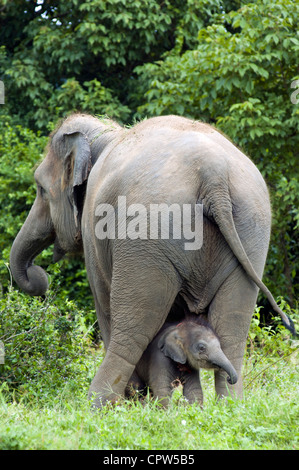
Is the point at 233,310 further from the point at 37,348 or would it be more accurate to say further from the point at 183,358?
the point at 37,348

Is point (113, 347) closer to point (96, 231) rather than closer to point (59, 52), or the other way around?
point (96, 231)

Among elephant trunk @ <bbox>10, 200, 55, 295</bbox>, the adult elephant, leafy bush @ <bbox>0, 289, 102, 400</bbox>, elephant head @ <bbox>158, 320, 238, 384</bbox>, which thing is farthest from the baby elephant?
leafy bush @ <bbox>0, 289, 102, 400</bbox>

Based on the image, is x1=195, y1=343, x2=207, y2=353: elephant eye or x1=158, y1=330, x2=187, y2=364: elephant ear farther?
x1=158, y1=330, x2=187, y2=364: elephant ear

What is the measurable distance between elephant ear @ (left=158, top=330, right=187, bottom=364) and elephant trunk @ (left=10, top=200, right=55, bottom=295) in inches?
72.5

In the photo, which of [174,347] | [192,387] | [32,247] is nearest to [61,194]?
[32,247]

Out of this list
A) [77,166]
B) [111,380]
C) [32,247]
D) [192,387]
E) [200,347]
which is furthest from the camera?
[32,247]

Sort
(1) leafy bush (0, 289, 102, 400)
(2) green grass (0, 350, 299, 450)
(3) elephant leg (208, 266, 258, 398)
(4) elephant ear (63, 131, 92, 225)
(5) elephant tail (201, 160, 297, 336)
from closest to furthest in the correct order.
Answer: (2) green grass (0, 350, 299, 450) → (5) elephant tail (201, 160, 297, 336) → (3) elephant leg (208, 266, 258, 398) → (4) elephant ear (63, 131, 92, 225) → (1) leafy bush (0, 289, 102, 400)

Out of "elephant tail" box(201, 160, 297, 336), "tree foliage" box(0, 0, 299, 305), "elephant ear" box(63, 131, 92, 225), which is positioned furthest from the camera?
"tree foliage" box(0, 0, 299, 305)

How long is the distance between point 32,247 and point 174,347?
2.02m

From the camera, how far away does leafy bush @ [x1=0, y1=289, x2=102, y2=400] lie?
21.1 ft

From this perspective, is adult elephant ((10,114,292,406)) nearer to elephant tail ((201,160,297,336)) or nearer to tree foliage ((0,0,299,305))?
elephant tail ((201,160,297,336))

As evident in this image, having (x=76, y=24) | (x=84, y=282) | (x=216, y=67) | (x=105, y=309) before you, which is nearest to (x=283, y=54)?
(x=216, y=67)

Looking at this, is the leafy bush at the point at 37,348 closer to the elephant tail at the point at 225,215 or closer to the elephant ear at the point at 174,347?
the elephant ear at the point at 174,347

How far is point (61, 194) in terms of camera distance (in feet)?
18.7
